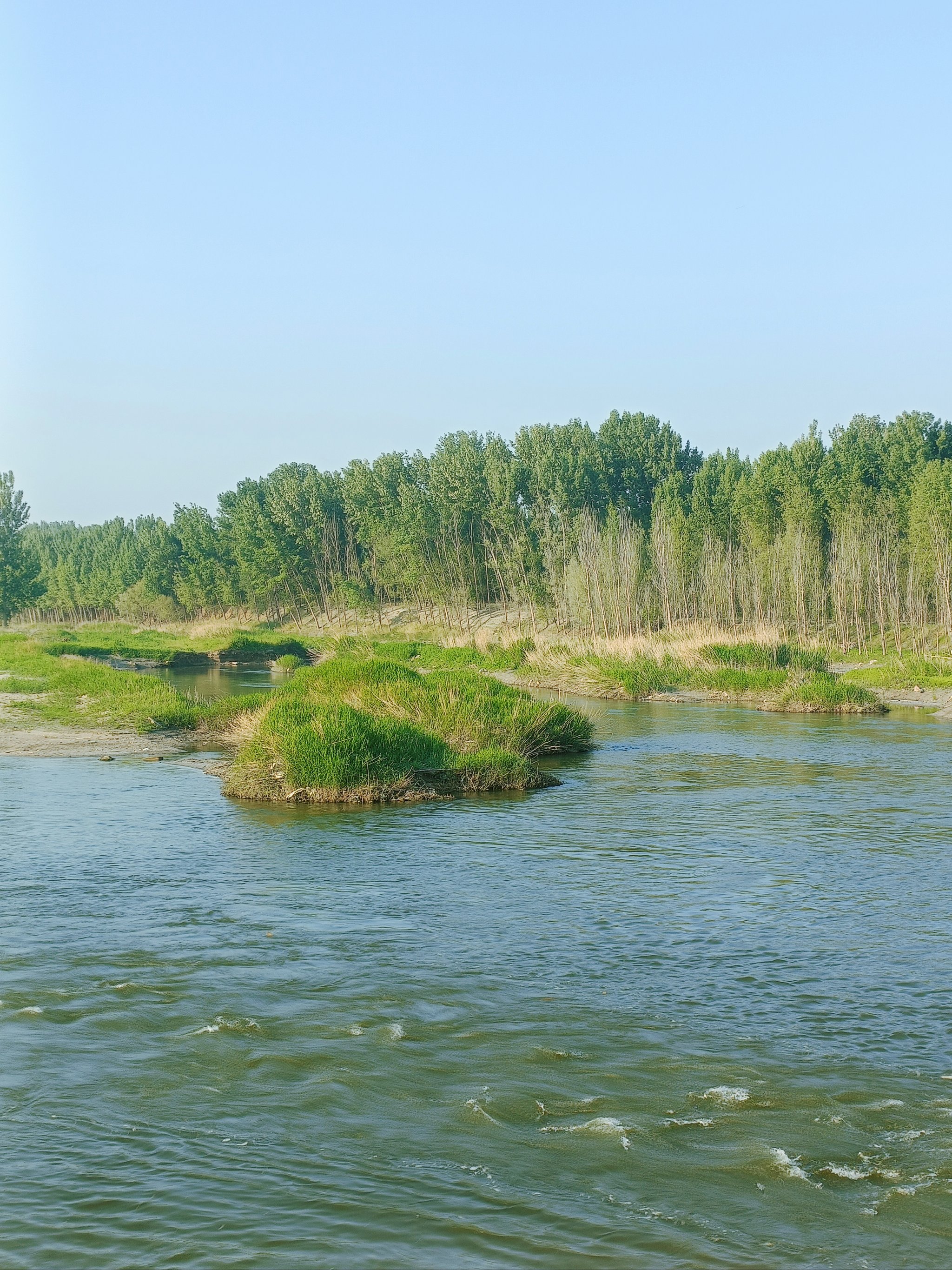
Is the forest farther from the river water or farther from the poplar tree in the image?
the river water

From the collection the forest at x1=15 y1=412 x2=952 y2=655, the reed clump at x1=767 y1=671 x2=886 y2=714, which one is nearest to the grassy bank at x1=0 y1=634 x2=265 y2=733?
the reed clump at x1=767 y1=671 x2=886 y2=714

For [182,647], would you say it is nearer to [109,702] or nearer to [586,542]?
[586,542]

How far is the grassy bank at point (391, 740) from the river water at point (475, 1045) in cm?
180

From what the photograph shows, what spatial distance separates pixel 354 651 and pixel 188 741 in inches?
966

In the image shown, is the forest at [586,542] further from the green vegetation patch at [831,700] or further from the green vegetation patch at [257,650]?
the green vegetation patch at [831,700]

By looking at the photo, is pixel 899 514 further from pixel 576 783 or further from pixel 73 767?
pixel 73 767

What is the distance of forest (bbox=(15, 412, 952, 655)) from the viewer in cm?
5875

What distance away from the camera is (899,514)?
62.6 metres

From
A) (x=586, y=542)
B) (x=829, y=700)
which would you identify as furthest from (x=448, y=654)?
(x=829, y=700)

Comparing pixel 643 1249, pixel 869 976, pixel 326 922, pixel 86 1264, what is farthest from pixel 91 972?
pixel 869 976

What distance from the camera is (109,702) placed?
102 feet

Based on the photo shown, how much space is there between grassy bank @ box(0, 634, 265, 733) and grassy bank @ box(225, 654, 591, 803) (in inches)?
151

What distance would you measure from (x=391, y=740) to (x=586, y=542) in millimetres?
43753

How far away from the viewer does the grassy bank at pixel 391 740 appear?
1902 centimetres
